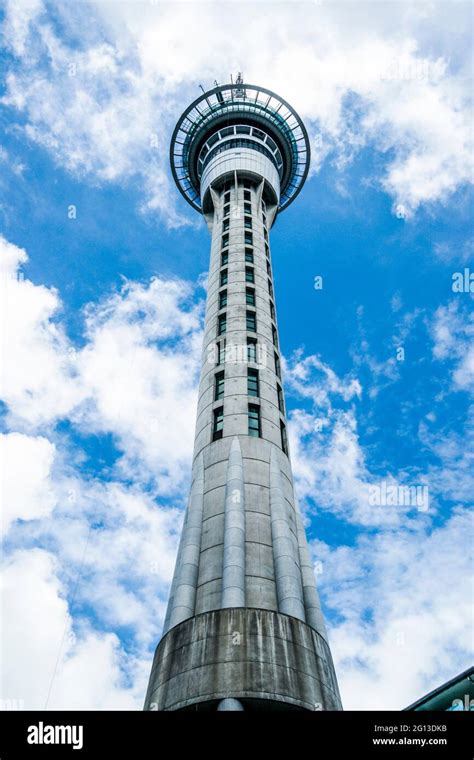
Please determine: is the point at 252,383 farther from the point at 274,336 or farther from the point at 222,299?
the point at 222,299

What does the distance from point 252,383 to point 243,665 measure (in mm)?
22349

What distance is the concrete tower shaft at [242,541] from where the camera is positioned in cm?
2781

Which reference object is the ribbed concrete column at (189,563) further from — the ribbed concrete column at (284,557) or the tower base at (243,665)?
the ribbed concrete column at (284,557)

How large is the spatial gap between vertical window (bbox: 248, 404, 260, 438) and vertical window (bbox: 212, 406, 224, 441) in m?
1.98

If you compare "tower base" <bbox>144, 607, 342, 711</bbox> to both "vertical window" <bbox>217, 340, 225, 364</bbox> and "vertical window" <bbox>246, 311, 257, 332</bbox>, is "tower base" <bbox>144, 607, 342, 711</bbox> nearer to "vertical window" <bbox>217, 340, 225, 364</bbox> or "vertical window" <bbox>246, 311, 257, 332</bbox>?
"vertical window" <bbox>217, 340, 225, 364</bbox>

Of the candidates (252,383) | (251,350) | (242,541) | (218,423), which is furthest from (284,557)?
(251,350)

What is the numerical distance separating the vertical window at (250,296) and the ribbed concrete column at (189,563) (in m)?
17.5

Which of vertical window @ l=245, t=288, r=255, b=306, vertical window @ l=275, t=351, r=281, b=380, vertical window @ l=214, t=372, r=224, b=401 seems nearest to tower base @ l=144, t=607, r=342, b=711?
vertical window @ l=214, t=372, r=224, b=401

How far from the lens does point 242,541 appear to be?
113 feet

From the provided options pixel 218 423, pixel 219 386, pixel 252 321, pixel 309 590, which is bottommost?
pixel 309 590

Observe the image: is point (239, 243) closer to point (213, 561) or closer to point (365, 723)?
point (213, 561)

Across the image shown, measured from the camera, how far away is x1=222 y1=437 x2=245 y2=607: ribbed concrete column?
1235 inches

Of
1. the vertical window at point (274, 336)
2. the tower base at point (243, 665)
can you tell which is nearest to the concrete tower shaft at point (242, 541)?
the tower base at point (243, 665)

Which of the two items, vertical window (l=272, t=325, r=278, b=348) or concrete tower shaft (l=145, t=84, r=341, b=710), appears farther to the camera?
vertical window (l=272, t=325, r=278, b=348)
